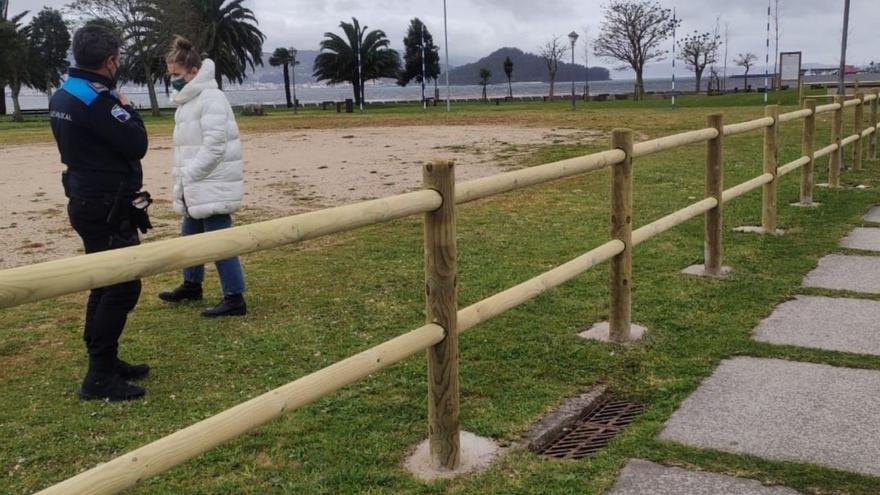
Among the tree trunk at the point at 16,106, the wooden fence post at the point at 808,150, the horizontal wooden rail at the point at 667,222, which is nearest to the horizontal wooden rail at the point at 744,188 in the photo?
the horizontal wooden rail at the point at 667,222

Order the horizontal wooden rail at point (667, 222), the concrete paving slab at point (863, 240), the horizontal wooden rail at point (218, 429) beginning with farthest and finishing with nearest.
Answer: the concrete paving slab at point (863, 240), the horizontal wooden rail at point (667, 222), the horizontal wooden rail at point (218, 429)

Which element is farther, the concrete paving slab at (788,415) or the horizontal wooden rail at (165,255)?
the concrete paving slab at (788,415)

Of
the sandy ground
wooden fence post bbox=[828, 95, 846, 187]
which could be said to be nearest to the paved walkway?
wooden fence post bbox=[828, 95, 846, 187]

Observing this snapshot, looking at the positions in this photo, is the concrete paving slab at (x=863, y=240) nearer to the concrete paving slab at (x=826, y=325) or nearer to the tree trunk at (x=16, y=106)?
the concrete paving slab at (x=826, y=325)

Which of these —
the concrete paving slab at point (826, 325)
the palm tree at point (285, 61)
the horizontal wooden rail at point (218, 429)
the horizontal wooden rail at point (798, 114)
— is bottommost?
the concrete paving slab at point (826, 325)

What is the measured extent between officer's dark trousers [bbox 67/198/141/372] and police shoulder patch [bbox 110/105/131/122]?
1.24 feet

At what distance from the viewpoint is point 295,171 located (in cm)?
1363

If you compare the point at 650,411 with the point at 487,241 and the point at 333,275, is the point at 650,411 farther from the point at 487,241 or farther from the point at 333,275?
the point at 487,241

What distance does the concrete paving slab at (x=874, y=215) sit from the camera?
7926mm

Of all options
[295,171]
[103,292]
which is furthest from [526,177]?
[295,171]

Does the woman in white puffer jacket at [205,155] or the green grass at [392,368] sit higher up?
the woman in white puffer jacket at [205,155]

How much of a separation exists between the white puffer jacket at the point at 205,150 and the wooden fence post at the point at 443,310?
242cm

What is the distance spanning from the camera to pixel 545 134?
19.0m

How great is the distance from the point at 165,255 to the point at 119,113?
226 centimetres
